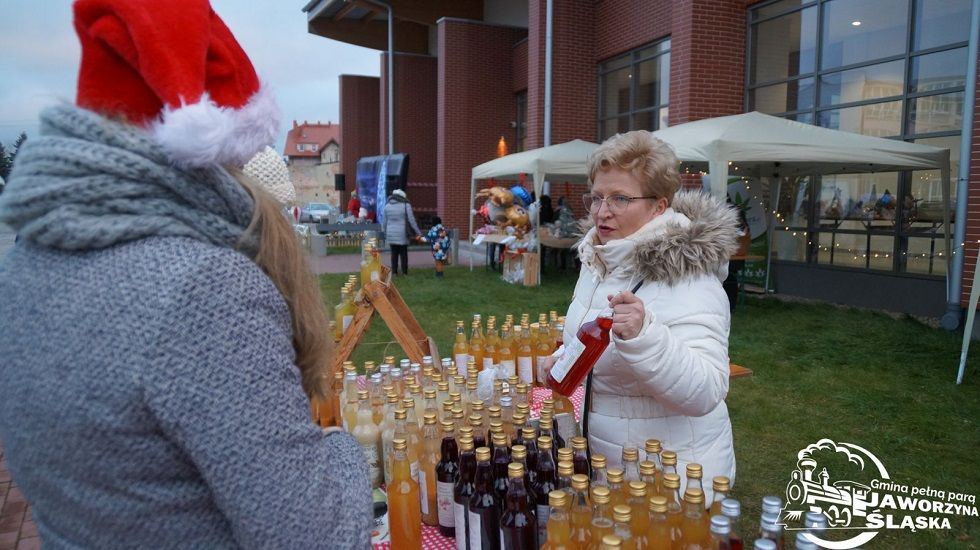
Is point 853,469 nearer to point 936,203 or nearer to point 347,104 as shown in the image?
point 936,203

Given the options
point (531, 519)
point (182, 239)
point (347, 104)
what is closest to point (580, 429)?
point (531, 519)

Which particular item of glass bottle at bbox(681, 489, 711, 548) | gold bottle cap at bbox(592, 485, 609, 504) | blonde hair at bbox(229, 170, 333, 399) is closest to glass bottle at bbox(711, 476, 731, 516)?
glass bottle at bbox(681, 489, 711, 548)

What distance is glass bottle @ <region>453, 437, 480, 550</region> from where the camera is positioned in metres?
1.80

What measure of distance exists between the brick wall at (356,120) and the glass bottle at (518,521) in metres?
27.9

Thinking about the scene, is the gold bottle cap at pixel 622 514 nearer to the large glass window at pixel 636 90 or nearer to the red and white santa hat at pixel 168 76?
the red and white santa hat at pixel 168 76

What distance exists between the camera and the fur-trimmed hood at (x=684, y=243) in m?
2.08

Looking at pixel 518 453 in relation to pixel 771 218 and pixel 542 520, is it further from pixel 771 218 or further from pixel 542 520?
pixel 771 218

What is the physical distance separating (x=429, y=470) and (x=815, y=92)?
36.2 feet

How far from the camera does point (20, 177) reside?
1.01 m

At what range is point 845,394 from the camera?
5.52 m

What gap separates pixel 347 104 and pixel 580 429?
2842 cm

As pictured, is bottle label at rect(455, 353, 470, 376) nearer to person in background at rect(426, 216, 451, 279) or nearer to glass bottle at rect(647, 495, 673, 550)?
glass bottle at rect(647, 495, 673, 550)

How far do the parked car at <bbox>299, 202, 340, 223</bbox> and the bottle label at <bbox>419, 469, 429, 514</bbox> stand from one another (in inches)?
1081

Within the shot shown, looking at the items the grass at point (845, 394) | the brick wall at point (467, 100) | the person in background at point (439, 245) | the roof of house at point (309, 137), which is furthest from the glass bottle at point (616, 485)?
the roof of house at point (309, 137)
